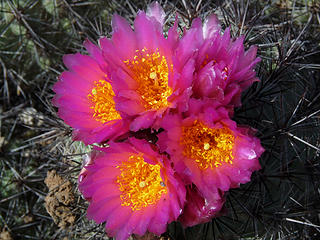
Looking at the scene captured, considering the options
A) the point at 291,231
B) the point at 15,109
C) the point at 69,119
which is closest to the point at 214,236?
the point at 291,231

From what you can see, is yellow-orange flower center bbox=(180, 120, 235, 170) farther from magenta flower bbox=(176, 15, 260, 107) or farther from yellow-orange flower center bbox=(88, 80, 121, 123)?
yellow-orange flower center bbox=(88, 80, 121, 123)

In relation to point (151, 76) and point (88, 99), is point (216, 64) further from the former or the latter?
point (88, 99)

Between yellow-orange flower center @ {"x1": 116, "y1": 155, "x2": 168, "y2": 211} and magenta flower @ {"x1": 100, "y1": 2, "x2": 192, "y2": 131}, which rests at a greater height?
magenta flower @ {"x1": 100, "y1": 2, "x2": 192, "y2": 131}

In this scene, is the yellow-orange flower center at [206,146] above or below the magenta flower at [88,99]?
below

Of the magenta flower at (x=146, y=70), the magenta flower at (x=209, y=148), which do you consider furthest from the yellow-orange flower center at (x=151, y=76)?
the magenta flower at (x=209, y=148)

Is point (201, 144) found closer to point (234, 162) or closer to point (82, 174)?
point (234, 162)

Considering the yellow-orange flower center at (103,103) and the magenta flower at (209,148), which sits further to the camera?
the yellow-orange flower center at (103,103)

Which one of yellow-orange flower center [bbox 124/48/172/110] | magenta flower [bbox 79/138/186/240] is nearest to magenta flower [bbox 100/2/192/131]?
yellow-orange flower center [bbox 124/48/172/110]

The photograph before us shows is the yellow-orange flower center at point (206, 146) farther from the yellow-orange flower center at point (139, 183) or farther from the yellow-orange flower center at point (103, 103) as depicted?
the yellow-orange flower center at point (103, 103)
